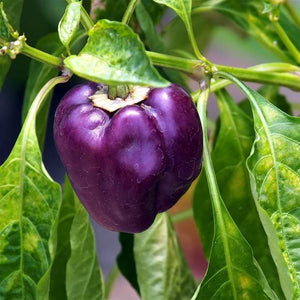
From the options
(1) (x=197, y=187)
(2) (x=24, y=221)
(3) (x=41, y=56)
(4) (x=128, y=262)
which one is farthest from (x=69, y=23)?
(4) (x=128, y=262)

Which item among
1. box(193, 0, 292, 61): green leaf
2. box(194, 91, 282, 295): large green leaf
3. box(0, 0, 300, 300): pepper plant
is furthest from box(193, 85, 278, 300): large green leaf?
box(193, 0, 292, 61): green leaf

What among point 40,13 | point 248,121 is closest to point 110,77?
point 248,121

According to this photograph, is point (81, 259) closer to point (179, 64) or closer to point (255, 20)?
point (179, 64)

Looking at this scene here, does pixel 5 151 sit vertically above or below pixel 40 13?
below

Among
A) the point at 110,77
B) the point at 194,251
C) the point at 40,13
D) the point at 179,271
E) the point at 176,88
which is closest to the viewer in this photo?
the point at 110,77

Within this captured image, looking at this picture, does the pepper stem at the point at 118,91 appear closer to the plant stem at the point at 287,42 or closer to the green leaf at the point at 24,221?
the green leaf at the point at 24,221

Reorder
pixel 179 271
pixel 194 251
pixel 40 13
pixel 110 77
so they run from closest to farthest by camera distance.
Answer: pixel 110 77, pixel 179 271, pixel 40 13, pixel 194 251

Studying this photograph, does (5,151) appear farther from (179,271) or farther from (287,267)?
(287,267)

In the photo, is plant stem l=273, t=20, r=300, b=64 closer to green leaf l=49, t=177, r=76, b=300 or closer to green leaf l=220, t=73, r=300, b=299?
green leaf l=220, t=73, r=300, b=299
